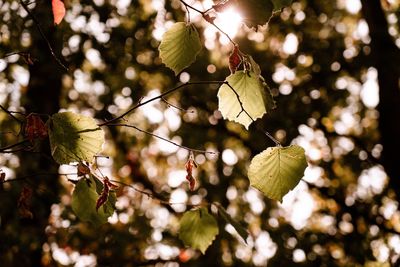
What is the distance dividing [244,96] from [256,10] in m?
0.37

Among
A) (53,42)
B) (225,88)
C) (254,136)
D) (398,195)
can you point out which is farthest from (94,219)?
(254,136)

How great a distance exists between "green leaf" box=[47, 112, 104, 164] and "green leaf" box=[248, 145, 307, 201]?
1.73 ft

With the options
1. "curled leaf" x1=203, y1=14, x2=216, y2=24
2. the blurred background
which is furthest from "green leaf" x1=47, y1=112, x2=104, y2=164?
the blurred background

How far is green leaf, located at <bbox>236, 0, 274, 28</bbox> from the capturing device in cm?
119

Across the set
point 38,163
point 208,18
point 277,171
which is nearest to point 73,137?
point 208,18

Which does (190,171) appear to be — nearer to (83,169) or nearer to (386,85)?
(83,169)

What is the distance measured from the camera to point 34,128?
56.1 inches

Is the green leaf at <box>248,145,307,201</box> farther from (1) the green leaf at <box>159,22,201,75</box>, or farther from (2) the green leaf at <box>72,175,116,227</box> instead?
(2) the green leaf at <box>72,175,116,227</box>

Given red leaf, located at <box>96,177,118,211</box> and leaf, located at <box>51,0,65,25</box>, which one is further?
leaf, located at <box>51,0,65,25</box>

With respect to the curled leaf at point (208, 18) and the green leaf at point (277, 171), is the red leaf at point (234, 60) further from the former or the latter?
the green leaf at point (277, 171)

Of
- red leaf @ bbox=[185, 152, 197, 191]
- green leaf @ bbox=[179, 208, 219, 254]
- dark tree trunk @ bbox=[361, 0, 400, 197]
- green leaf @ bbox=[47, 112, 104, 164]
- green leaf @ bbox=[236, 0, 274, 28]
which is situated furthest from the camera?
dark tree trunk @ bbox=[361, 0, 400, 197]

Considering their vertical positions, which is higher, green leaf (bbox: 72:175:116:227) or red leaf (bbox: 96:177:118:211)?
red leaf (bbox: 96:177:118:211)

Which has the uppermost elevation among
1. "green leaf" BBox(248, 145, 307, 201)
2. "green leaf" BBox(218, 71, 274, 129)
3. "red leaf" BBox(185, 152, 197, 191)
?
"green leaf" BBox(218, 71, 274, 129)

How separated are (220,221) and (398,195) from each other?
77.1 inches
